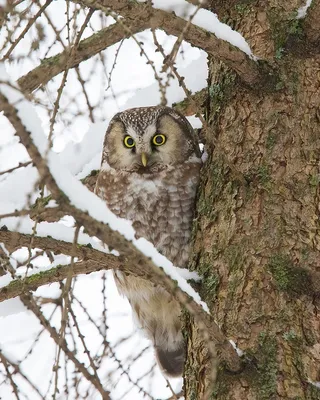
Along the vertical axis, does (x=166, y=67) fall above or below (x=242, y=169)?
below

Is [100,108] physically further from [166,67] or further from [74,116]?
[166,67]

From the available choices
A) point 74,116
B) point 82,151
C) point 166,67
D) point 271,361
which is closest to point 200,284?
point 271,361

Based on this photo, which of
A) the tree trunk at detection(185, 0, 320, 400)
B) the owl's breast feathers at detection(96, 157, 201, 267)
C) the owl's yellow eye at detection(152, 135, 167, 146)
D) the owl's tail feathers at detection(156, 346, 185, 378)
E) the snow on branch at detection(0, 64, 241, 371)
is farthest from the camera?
the owl's tail feathers at detection(156, 346, 185, 378)

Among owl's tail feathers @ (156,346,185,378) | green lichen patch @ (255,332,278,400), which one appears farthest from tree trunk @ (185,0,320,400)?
owl's tail feathers @ (156,346,185,378)

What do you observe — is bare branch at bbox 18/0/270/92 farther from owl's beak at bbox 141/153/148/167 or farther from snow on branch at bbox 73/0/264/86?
owl's beak at bbox 141/153/148/167

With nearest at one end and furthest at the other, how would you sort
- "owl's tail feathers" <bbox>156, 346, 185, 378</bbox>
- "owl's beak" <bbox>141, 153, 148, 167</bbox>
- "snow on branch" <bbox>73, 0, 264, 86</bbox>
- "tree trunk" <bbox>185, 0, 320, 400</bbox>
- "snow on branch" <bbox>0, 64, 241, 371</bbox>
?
"snow on branch" <bbox>0, 64, 241, 371</bbox> → "snow on branch" <bbox>73, 0, 264, 86</bbox> → "tree trunk" <bbox>185, 0, 320, 400</bbox> → "owl's beak" <bbox>141, 153, 148, 167</bbox> → "owl's tail feathers" <bbox>156, 346, 185, 378</bbox>

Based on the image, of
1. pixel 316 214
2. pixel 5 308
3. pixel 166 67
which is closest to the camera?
pixel 166 67

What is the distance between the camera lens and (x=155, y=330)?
3.52 metres

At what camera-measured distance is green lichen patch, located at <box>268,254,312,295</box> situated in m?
2.21

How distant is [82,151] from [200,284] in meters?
1.20

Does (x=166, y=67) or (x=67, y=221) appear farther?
(x=67, y=221)

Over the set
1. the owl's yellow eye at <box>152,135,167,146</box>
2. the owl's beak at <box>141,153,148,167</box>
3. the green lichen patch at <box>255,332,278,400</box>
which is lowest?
the green lichen patch at <box>255,332,278,400</box>

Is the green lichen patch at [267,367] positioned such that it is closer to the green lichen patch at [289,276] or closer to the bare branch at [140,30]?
the green lichen patch at [289,276]

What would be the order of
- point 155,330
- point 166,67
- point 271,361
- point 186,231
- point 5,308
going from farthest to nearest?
point 155,330 → point 186,231 → point 5,308 → point 271,361 → point 166,67
